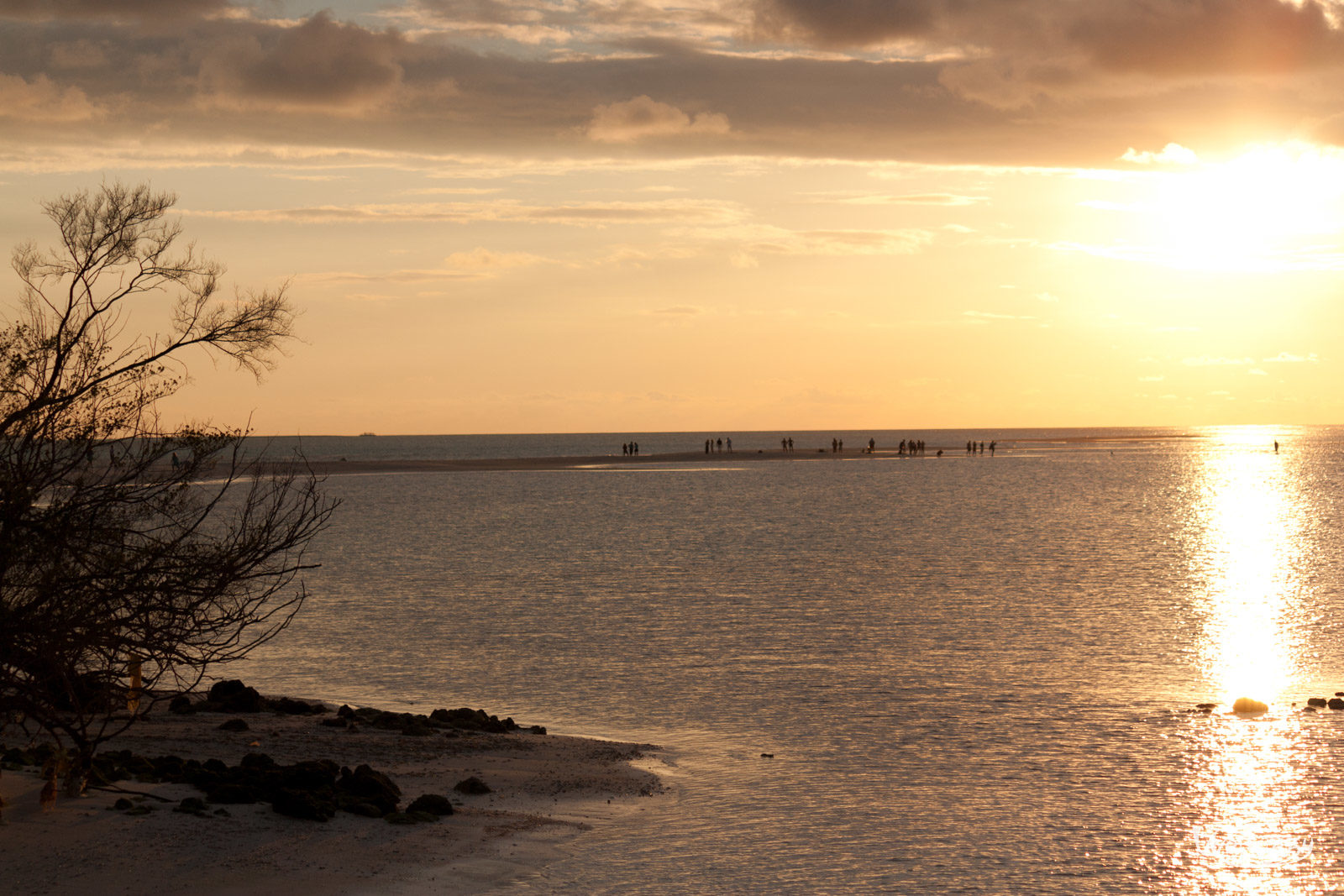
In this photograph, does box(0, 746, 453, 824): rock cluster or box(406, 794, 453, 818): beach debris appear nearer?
box(0, 746, 453, 824): rock cluster

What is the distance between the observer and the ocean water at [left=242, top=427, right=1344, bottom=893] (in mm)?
Result: 15031

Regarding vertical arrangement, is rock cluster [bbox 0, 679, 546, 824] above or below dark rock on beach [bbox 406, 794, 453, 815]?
above

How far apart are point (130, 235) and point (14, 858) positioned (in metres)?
6.95

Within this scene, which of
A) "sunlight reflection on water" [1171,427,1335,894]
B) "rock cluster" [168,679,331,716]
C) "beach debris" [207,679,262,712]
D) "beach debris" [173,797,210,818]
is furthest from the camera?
"beach debris" [207,679,262,712]

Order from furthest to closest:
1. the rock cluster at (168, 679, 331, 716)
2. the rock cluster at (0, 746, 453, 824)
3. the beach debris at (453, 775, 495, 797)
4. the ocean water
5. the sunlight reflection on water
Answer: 1. the rock cluster at (168, 679, 331, 716)
2. the beach debris at (453, 775, 495, 797)
3. the rock cluster at (0, 746, 453, 824)
4. the ocean water
5. the sunlight reflection on water

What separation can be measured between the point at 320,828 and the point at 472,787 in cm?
260

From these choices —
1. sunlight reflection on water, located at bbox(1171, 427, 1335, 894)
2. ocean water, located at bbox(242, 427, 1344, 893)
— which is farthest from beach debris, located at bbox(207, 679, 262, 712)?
sunlight reflection on water, located at bbox(1171, 427, 1335, 894)

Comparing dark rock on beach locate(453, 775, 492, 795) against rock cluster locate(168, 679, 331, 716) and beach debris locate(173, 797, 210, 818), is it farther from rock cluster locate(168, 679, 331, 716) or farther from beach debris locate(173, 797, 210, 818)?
rock cluster locate(168, 679, 331, 716)

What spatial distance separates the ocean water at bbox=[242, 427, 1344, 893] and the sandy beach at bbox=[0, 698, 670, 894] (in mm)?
850

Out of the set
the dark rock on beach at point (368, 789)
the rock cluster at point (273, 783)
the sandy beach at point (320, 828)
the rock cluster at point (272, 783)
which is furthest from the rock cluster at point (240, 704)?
the dark rock on beach at point (368, 789)

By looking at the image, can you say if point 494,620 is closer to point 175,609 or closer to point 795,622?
point 795,622

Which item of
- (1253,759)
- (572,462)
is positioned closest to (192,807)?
(1253,759)

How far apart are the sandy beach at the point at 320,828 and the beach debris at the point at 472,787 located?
0.09 m

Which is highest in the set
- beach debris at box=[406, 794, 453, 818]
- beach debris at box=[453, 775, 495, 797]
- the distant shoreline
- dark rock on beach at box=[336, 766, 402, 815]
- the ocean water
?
the distant shoreline
